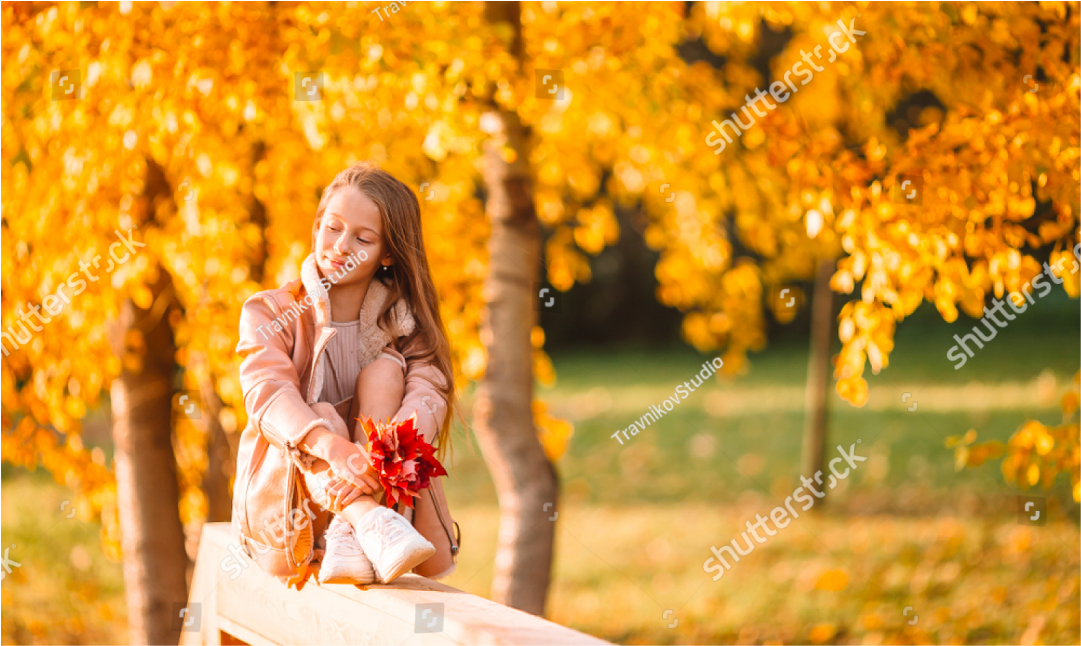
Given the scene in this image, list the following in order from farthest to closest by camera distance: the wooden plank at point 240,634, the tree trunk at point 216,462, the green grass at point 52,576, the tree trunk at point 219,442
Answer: the green grass at point 52,576 < the tree trunk at point 216,462 < the tree trunk at point 219,442 < the wooden plank at point 240,634

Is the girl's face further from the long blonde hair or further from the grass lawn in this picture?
the grass lawn

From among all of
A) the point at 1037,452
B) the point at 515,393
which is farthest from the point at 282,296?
the point at 1037,452

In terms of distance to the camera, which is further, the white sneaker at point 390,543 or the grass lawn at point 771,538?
the grass lawn at point 771,538

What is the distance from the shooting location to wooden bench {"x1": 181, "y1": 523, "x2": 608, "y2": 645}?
176 centimetres

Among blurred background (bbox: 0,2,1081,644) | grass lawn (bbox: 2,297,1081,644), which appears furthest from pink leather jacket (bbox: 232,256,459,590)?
blurred background (bbox: 0,2,1081,644)

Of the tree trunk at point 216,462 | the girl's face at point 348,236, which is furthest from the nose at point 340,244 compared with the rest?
the tree trunk at point 216,462

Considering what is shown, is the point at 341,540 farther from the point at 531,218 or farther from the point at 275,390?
the point at 531,218

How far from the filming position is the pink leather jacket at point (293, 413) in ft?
6.54

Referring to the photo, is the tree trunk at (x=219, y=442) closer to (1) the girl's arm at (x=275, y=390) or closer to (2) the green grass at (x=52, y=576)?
(2) the green grass at (x=52, y=576)

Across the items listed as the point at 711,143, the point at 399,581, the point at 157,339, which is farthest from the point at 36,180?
the point at 711,143

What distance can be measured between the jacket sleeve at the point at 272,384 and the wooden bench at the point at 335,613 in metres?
0.35

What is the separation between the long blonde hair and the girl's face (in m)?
0.02

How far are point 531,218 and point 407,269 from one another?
4.48ft

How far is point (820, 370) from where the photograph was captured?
620 centimetres
